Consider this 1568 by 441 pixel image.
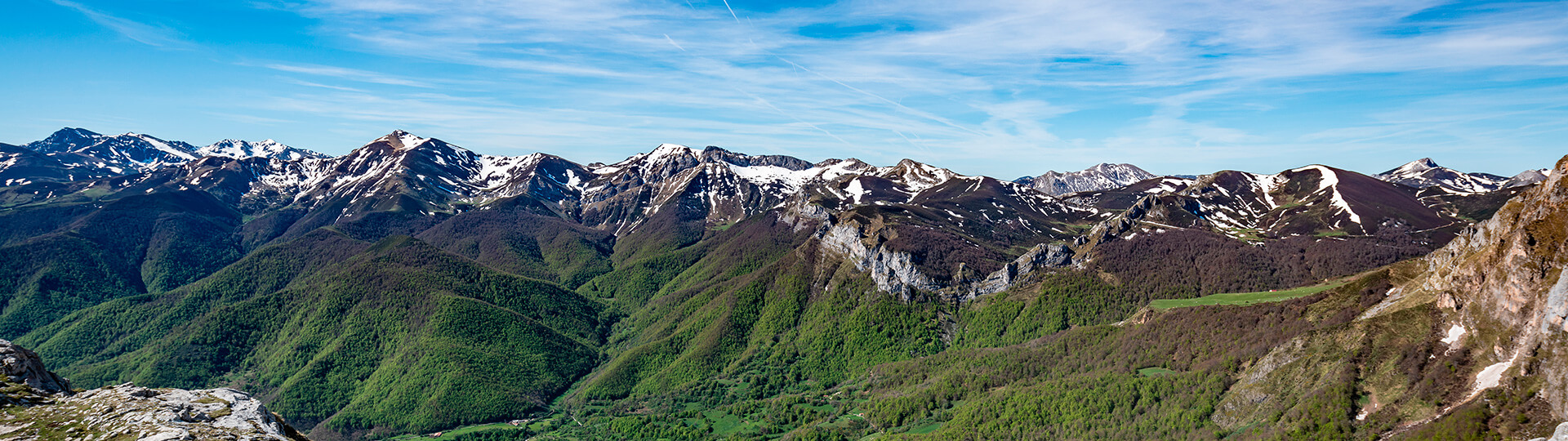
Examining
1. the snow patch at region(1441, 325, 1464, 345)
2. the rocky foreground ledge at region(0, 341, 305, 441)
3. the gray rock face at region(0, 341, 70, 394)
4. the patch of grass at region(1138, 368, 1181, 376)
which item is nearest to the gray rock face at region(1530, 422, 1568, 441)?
the snow patch at region(1441, 325, 1464, 345)

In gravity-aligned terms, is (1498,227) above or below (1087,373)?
above

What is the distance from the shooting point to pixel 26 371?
54.9m

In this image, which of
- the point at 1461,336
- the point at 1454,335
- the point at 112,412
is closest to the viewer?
the point at 112,412

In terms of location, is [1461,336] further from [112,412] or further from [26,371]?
[26,371]

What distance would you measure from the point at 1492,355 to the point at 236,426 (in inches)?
5875

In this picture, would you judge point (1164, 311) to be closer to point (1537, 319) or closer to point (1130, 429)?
point (1130, 429)

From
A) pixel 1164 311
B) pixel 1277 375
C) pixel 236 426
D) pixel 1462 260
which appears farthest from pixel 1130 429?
pixel 236 426

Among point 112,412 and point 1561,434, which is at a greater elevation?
point 112,412

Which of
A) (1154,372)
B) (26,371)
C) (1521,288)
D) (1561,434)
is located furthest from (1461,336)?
(26,371)

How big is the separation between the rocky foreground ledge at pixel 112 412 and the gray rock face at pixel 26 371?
0.14 ft

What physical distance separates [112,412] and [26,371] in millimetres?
10335

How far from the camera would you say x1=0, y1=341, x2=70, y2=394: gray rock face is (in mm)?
53625

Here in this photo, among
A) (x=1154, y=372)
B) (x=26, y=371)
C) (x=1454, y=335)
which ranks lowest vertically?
(x=1154, y=372)

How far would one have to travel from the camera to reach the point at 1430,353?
115812mm
